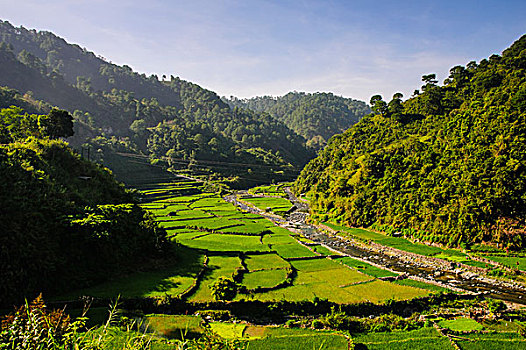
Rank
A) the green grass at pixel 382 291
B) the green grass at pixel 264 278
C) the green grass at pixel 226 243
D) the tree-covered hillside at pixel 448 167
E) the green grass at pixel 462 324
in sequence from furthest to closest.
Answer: the green grass at pixel 226 243 < the tree-covered hillside at pixel 448 167 < the green grass at pixel 264 278 < the green grass at pixel 382 291 < the green grass at pixel 462 324

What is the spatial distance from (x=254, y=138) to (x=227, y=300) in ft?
392

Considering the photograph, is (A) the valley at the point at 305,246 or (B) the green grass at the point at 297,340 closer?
(B) the green grass at the point at 297,340

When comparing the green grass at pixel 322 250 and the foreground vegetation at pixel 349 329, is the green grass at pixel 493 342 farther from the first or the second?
the green grass at pixel 322 250

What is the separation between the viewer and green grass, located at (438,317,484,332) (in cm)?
1573

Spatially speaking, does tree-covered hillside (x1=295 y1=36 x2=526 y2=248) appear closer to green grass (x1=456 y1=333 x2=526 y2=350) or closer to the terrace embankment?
the terrace embankment

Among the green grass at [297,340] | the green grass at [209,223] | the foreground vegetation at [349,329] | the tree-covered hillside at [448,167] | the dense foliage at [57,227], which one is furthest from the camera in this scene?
the green grass at [209,223]

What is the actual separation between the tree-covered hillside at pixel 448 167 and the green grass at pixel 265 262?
A: 15537mm

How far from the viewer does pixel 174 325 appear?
1588cm

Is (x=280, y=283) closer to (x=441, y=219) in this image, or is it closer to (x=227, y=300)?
(x=227, y=300)

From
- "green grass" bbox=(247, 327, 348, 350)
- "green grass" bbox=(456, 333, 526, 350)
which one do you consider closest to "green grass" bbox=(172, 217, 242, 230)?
"green grass" bbox=(247, 327, 348, 350)

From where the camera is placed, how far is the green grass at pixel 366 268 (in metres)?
23.8

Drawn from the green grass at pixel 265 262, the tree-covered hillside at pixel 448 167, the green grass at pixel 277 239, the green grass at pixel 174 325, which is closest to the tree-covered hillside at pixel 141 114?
the tree-covered hillside at pixel 448 167

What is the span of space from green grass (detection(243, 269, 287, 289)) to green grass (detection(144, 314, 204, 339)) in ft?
15.7

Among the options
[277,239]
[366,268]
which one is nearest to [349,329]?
[366,268]
